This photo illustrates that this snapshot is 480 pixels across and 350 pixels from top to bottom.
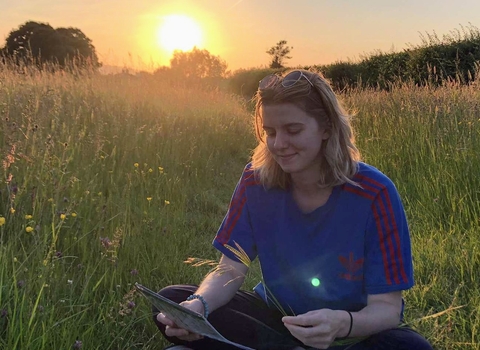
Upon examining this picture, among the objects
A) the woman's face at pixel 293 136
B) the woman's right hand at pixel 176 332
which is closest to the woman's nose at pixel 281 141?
the woman's face at pixel 293 136

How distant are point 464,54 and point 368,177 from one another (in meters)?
11.7

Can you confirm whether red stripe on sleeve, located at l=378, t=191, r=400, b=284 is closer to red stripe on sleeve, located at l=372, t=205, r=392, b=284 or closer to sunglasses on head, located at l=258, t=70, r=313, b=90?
red stripe on sleeve, located at l=372, t=205, r=392, b=284

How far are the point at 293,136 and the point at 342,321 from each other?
0.68 metres

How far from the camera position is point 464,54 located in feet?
38.1

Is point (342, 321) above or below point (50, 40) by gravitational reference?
below

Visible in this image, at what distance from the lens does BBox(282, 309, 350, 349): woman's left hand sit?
51.9 inches

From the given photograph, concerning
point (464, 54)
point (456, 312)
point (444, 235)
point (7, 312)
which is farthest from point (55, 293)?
point (464, 54)

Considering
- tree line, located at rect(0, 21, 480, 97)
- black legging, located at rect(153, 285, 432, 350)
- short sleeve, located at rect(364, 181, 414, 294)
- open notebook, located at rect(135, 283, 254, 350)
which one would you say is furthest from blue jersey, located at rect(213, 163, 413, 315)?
tree line, located at rect(0, 21, 480, 97)

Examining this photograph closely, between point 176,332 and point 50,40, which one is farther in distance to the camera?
point 50,40

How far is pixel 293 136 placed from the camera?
1674 mm

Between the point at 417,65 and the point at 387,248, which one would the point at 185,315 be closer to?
the point at 387,248

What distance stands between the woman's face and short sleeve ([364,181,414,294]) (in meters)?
0.29

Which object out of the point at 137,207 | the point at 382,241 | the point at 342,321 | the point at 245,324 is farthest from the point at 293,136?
the point at 137,207

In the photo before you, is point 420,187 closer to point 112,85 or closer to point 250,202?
point 250,202
